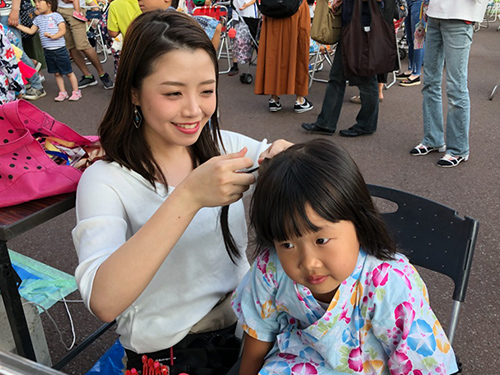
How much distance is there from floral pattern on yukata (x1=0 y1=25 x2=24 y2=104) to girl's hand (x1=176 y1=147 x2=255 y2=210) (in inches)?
142

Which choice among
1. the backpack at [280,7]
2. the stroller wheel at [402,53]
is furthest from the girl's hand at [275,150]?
the stroller wheel at [402,53]

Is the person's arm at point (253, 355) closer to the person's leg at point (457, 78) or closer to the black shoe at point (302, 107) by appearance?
the person's leg at point (457, 78)

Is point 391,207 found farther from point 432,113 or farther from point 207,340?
point 207,340

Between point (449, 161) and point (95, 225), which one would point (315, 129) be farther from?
point (95, 225)

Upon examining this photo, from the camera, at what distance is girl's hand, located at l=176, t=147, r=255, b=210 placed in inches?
38.3

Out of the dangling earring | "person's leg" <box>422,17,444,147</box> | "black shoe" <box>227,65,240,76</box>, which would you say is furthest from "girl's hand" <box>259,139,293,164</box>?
"black shoe" <box>227,65,240,76</box>

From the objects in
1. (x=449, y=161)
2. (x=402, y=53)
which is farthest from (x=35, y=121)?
(x=402, y=53)

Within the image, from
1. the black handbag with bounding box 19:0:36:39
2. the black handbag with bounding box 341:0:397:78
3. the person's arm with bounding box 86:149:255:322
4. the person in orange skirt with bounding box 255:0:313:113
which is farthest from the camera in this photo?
the black handbag with bounding box 19:0:36:39

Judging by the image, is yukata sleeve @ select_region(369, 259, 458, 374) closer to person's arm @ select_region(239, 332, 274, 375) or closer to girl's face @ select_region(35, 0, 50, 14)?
person's arm @ select_region(239, 332, 274, 375)

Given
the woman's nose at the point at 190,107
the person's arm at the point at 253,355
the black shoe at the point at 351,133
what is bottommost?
the black shoe at the point at 351,133

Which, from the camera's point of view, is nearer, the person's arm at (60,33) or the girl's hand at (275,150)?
the girl's hand at (275,150)

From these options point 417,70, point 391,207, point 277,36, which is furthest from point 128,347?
point 417,70

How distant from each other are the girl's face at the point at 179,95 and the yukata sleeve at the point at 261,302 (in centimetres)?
37

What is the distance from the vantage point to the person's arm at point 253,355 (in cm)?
122
